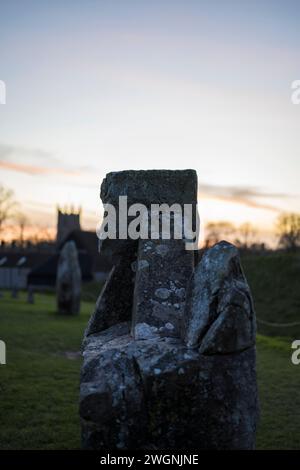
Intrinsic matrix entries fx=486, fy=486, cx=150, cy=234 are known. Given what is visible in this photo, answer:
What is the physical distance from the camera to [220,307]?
486 centimetres

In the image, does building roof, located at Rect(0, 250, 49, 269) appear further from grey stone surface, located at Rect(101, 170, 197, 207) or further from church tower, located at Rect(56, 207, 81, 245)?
grey stone surface, located at Rect(101, 170, 197, 207)

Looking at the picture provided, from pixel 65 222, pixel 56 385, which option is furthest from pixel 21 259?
pixel 56 385

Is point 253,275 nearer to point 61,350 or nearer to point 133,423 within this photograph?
point 61,350

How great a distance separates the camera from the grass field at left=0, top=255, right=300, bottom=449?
23.0ft

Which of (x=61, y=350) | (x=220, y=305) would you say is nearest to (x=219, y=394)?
(x=220, y=305)

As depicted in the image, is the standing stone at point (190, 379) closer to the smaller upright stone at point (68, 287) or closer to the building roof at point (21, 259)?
the smaller upright stone at point (68, 287)

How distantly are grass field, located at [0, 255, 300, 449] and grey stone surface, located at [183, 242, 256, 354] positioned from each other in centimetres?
277

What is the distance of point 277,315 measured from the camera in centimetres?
2292

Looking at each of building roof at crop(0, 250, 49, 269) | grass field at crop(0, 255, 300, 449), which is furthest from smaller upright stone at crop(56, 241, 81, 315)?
building roof at crop(0, 250, 49, 269)

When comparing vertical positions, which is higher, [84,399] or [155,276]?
[155,276]

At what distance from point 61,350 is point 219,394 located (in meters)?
10.0

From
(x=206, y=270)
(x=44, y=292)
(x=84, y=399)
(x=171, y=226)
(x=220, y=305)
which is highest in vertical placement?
(x=171, y=226)

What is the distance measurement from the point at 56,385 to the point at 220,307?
6.08 metres

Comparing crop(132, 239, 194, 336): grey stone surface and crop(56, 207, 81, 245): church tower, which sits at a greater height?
crop(56, 207, 81, 245): church tower
